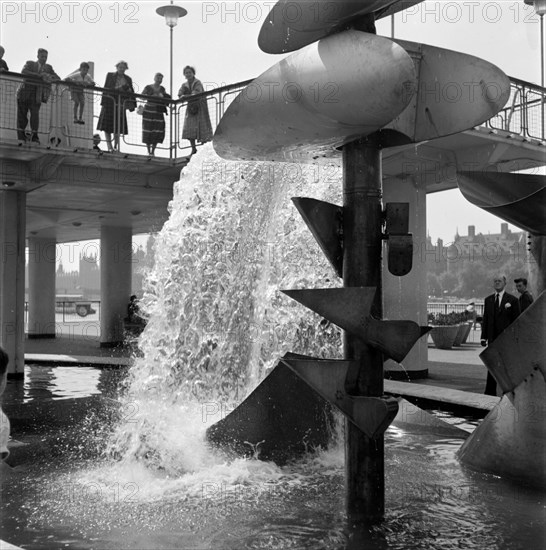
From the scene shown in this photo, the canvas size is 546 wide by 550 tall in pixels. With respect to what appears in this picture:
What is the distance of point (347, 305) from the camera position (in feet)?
12.4

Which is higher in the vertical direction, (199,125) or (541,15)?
(541,15)

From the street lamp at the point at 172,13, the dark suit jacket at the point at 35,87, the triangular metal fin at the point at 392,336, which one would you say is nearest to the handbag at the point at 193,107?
the dark suit jacket at the point at 35,87

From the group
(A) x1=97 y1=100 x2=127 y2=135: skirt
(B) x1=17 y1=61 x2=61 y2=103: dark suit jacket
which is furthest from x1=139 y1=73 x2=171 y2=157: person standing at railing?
(B) x1=17 y1=61 x2=61 y2=103: dark suit jacket

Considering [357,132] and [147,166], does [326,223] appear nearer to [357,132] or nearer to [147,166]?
[357,132]

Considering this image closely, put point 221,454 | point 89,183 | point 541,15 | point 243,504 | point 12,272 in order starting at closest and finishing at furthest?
point 243,504 < point 221,454 < point 12,272 < point 541,15 < point 89,183

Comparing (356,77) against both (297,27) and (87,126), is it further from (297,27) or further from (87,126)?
(87,126)

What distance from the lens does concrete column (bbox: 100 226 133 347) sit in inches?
852

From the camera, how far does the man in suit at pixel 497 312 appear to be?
31.9ft

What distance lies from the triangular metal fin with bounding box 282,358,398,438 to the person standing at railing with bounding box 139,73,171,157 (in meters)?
10.6

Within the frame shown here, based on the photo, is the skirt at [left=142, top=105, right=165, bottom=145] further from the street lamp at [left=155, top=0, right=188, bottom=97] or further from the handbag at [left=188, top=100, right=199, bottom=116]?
the street lamp at [left=155, top=0, right=188, bottom=97]

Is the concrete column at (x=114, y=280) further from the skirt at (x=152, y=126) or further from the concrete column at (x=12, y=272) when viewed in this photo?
the skirt at (x=152, y=126)

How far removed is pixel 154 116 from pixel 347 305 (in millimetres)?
11222

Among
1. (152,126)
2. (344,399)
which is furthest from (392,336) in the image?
(152,126)

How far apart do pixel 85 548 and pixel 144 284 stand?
3882 mm
